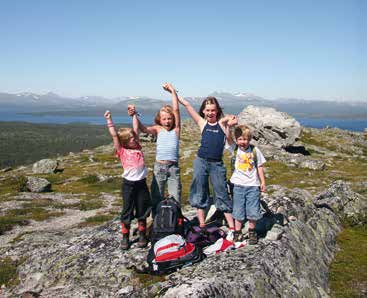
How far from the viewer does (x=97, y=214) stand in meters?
27.8

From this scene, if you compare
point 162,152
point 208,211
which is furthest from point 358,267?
point 162,152

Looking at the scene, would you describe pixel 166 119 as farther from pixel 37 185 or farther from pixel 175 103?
pixel 37 185

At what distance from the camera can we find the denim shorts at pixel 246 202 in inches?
424

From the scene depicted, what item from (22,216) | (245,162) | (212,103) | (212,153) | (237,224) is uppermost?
(212,103)

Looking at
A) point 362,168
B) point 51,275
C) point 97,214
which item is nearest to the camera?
point 51,275

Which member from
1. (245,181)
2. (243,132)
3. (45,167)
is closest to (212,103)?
(243,132)

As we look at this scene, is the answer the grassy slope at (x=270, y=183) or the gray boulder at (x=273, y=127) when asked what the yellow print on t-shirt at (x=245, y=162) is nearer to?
the grassy slope at (x=270, y=183)

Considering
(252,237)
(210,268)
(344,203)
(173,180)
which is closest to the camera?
(210,268)

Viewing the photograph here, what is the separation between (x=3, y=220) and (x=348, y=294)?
23534 mm

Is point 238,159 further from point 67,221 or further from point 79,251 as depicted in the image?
point 67,221

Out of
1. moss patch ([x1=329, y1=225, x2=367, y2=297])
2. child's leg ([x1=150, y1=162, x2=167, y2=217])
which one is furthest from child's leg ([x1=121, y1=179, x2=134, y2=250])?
moss patch ([x1=329, y1=225, x2=367, y2=297])

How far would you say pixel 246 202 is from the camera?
1102 cm

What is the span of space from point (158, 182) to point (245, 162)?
3103 mm

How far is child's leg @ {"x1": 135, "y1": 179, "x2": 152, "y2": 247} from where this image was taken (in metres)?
11.4
